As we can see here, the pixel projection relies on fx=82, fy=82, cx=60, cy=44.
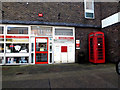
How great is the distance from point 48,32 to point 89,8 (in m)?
4.71

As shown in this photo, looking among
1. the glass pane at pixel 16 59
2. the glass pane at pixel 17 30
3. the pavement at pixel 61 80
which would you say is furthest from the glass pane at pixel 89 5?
the glass pane at pixel 16 59

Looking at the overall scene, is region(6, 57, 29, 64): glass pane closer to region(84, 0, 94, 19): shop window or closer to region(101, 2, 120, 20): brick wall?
region(84, 0, 94, 19): shop window

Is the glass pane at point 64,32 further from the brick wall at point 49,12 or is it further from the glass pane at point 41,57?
the glass pane at point 41,57

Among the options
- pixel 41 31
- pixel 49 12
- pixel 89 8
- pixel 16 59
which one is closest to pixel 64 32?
pixel 41 31

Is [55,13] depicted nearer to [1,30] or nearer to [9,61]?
[1,30]

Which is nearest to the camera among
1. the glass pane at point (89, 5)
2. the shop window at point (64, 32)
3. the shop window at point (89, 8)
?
the shop window at point (64, 32)

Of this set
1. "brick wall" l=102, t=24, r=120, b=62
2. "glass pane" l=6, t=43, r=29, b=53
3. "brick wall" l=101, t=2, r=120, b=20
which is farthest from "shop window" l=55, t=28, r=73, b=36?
"brick wall" l=101, t=2, r=120, b=20

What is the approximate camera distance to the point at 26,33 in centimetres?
686

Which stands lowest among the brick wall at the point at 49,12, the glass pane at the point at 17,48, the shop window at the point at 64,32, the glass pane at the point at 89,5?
the glass pane at the point at 17,48

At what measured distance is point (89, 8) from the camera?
800 centimetres

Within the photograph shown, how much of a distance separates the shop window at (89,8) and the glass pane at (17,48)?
6.27 meters

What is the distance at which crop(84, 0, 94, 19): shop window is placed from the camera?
309 inches

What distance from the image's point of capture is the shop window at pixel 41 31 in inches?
272

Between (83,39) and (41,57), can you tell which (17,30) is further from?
(83,39)
